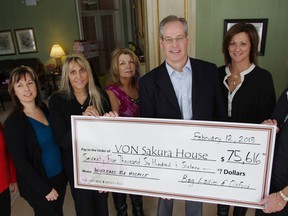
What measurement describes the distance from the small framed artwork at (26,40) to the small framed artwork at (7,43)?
18cm

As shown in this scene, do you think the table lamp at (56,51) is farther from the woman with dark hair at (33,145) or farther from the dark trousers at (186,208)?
the dark trousers at (186,208)

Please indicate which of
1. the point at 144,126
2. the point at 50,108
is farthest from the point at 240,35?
the point at 50,108

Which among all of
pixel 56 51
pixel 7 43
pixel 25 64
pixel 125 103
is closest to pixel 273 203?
pixel 125 103

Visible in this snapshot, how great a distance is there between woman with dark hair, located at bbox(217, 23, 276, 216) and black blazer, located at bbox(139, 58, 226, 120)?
266mm

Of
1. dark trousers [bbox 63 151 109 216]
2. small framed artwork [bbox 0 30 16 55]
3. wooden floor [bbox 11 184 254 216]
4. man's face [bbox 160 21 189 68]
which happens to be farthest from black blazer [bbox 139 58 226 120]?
small framed artwork [bbox 0 30 16 55]

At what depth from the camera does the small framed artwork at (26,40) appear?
7430 mm

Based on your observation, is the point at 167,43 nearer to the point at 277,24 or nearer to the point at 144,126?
the point at 144,126

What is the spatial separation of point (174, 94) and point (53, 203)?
1071mm

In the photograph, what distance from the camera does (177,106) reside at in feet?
5.18

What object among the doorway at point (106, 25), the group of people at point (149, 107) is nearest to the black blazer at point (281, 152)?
the group of people at point (149, 107)

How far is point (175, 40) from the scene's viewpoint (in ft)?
4.94

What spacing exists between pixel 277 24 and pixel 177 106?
69.2 inches

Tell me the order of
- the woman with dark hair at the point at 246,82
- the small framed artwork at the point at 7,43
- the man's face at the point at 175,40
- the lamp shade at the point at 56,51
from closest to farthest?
the man's face at the point at 175,40, the woman with dark hair at the point at 246,82, the lamp shade at the point at 56,51, the small framed artwork at the point at 7,43

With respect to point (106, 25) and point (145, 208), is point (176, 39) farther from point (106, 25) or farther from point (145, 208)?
point (106, 25)
